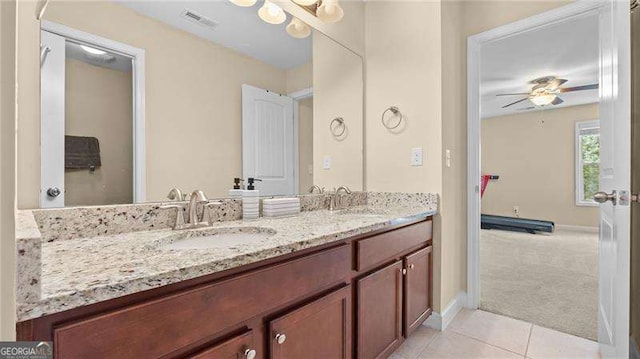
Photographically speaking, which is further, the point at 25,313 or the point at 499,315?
the point at 499,315

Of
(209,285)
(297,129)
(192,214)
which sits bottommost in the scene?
(209,285)

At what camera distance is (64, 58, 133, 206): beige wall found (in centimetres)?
99

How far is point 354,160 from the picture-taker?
7.25ft

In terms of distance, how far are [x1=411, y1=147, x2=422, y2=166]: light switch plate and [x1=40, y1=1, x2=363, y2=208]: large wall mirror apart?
2.09ft

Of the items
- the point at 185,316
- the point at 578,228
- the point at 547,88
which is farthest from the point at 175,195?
the point at 578,228

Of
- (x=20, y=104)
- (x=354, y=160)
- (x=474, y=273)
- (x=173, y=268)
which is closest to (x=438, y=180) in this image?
(x=354, y=160)

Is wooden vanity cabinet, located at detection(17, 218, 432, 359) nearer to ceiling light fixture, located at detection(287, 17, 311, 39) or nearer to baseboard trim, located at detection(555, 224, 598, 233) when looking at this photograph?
ceiling light fixture, located at detection(287, 17, 311, 39)

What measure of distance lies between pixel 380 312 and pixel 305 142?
1.10 meters

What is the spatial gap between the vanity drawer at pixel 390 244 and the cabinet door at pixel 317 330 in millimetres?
160

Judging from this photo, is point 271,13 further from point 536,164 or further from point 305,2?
point 536,164

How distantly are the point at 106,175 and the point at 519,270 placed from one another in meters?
3.65

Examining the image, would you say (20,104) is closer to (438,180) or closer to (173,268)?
(173,268)

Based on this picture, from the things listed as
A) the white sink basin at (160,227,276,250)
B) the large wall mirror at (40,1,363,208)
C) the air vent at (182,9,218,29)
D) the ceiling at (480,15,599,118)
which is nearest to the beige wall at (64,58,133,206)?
the large wall mirror at (40,1,363,208)

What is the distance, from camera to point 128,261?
2.22ft
